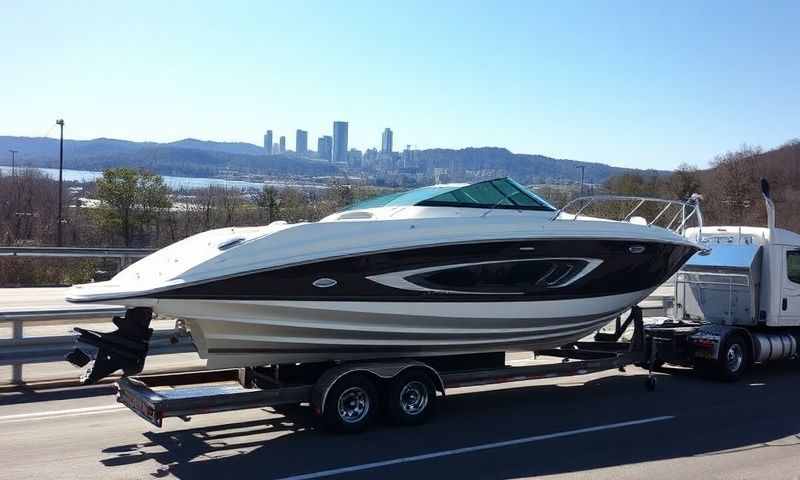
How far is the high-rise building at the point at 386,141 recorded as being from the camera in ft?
83.8

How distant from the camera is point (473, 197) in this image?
10375 millimetres

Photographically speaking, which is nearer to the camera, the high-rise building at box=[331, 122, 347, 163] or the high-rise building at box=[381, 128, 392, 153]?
the high-rise building at box=[381, 128, 392, 153]

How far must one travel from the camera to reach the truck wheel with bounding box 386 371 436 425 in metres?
9.08

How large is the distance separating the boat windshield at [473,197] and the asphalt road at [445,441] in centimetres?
271

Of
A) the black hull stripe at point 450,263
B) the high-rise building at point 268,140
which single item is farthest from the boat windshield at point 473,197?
the high-rise building at point 268,140

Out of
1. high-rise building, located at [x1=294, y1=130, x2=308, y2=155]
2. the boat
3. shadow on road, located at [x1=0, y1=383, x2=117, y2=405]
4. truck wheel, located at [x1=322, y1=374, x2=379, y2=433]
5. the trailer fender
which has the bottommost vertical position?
shadow on road, located at [x1=0, y1=383, x2=117, y2=405]

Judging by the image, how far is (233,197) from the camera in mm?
50844

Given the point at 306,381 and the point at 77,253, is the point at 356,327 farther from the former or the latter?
the point at 77,253

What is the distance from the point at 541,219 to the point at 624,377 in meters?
4.09

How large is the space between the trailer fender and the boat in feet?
1.21

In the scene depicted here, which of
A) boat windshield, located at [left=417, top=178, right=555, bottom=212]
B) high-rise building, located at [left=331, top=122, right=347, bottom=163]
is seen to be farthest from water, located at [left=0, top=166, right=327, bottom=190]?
boat windshield, located at [left=417, top=178, right=555, bottom=212]

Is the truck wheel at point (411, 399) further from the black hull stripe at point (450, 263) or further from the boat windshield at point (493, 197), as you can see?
the boat windshield at point (493, 197)

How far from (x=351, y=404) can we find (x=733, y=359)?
282 inches

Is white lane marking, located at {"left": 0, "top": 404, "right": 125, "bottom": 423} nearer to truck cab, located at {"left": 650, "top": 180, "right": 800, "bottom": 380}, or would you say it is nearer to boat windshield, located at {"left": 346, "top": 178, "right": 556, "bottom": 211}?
boat windshield, located at {"left": 346, "top": 178, "right": 556, "bottom": 211}
